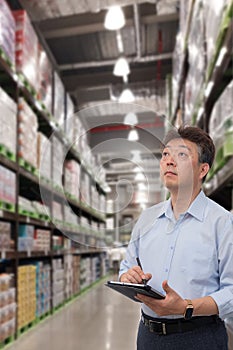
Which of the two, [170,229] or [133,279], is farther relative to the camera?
[170,229]

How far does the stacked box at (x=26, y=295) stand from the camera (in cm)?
390

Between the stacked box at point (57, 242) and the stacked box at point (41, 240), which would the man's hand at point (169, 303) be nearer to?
the stacked box at point (41, 240)

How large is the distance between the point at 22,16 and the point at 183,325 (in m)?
3.85

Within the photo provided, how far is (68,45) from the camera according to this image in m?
7.06

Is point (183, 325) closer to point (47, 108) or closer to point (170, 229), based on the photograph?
point (170, 229)

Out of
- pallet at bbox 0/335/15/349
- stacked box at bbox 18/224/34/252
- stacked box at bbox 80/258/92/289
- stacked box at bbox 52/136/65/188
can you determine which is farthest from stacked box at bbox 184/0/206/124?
stacked box at bbox 80/258/92/289

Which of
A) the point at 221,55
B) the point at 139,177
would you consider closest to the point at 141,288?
the point at 139,177

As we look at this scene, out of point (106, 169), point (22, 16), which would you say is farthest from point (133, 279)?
point (22, 16)

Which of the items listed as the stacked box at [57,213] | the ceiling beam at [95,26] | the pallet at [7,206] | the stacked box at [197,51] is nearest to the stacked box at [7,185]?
the pallet at [7,206]

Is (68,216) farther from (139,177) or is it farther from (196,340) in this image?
(196,340)

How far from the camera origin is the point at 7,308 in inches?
136

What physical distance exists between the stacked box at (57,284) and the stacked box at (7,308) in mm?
1578

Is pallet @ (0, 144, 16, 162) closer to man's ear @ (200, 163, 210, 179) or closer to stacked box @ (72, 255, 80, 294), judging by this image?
man's ear @ (200, 163, 210, 179)

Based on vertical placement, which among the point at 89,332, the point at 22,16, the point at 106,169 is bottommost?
the point at 89,332
